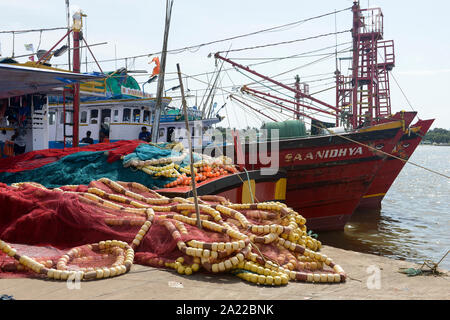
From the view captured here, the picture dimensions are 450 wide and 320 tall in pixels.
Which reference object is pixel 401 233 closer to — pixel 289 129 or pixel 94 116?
pixel 289 129

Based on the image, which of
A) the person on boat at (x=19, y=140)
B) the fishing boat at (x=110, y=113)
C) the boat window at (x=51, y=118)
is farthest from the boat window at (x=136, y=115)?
the person on boat at (x=19, y=140)

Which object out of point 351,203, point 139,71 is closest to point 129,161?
point 351,203

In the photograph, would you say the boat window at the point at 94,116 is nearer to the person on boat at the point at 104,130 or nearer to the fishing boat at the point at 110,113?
the fishing boat at the point at 110,113

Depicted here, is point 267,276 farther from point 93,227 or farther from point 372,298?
point 93,227

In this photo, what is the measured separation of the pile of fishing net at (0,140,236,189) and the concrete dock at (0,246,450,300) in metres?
3.00

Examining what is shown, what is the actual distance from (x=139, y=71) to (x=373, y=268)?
11.2 metres

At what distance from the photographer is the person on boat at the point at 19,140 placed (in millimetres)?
9312

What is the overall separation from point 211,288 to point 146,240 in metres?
1.07

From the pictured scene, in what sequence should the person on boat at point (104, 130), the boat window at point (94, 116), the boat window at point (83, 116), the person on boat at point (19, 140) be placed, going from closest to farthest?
the person on boat at point (19, 140)
the person on boat at point (104, 130)
the boat window at point (94, 116)
the boat window at point (83, 116)

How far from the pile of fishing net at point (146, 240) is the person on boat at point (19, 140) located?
5158 mm
